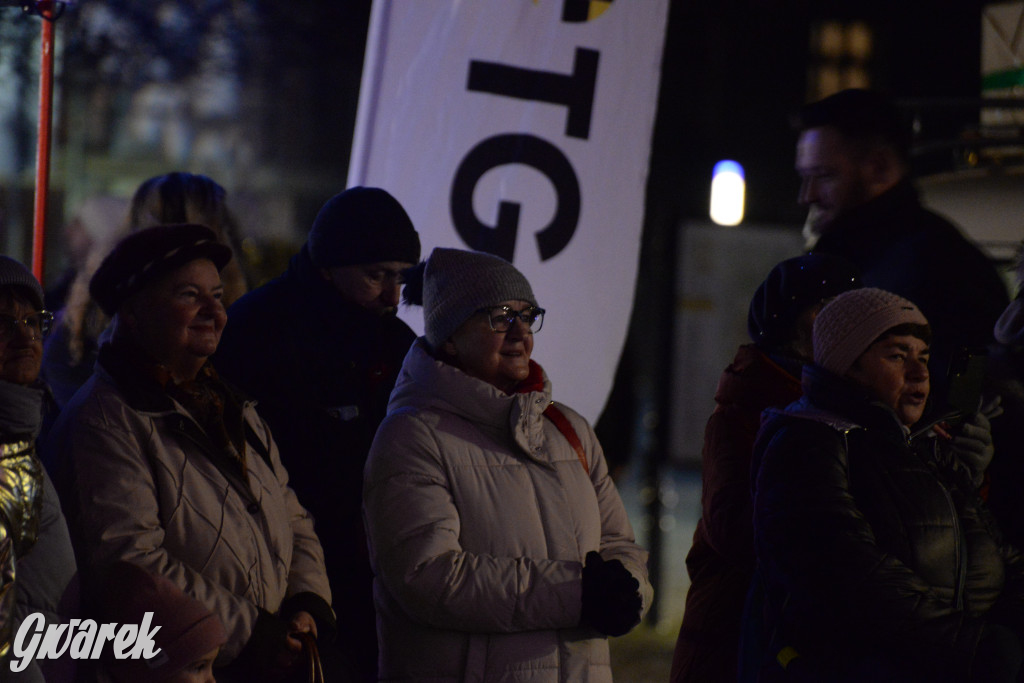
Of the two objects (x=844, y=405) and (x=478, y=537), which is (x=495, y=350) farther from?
(x=844, y=405)

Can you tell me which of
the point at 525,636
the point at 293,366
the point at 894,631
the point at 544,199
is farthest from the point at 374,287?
the point at 894,631

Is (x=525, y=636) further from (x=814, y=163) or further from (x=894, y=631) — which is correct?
(x=814, y=163)

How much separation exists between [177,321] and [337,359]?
0.63 metres

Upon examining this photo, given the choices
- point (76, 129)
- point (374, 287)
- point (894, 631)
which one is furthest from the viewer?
point (76, 129)

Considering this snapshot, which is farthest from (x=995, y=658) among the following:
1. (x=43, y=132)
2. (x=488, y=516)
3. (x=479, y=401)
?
(x=43, y=132)

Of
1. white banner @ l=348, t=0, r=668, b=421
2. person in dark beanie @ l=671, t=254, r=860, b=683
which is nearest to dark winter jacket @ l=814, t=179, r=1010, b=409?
person in dark beanie @ l=671, t=254, r=860, b=683

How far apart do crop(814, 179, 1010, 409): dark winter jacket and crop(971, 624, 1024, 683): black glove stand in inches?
29.6

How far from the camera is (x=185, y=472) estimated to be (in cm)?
258

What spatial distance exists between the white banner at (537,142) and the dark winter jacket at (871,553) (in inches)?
52.1

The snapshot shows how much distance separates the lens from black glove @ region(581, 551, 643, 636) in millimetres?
2488

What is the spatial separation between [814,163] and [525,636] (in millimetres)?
1965

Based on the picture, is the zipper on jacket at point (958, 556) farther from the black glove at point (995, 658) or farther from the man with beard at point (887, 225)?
the man with beard at point (887, 225)

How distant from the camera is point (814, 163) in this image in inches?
147

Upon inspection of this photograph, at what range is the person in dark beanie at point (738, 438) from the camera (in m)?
3.04
